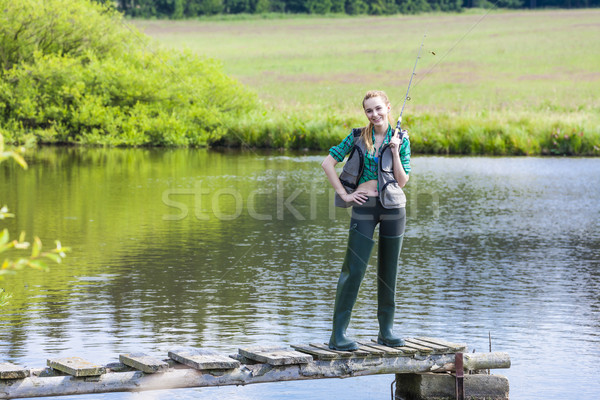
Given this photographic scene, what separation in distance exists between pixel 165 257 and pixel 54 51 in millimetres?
25661

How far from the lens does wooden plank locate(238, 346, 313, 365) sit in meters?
6.63

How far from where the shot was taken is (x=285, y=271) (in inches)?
489

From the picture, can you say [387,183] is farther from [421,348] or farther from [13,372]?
[13,372]

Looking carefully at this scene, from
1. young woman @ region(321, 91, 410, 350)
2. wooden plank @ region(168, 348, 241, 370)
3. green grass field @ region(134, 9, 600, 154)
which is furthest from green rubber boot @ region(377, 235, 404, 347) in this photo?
green grass field @ region(134, 9, 600, 154)

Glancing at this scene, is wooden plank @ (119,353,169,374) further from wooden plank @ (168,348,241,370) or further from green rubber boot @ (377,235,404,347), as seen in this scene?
green rubber boot @ (377,235,404,347)

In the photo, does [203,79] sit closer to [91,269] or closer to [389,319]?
[91,269]

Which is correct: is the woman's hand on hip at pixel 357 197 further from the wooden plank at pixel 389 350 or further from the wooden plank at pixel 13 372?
the wooden plank at pixel 13 372

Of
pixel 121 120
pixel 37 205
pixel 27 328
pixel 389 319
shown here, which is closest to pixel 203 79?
pixel 121 120

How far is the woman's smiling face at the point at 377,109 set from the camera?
6.71 m

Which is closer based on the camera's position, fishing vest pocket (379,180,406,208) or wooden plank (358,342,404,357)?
fishing vest pocket (379,180,406,208)

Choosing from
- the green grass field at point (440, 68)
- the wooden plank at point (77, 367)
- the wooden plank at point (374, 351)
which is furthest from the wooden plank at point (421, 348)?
the green grass field at point (440, 68)

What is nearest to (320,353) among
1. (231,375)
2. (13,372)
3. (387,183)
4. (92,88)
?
(231,375)

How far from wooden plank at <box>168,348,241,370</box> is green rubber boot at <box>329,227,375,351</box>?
803 mm

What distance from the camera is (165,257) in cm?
1334
